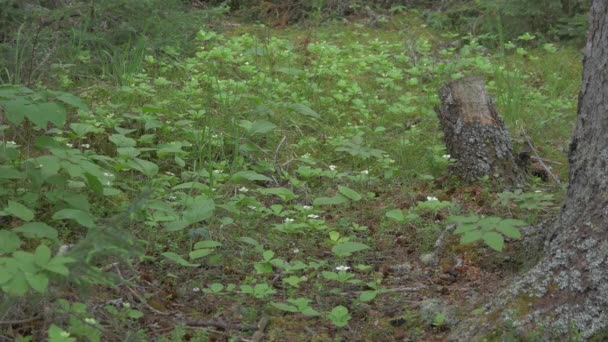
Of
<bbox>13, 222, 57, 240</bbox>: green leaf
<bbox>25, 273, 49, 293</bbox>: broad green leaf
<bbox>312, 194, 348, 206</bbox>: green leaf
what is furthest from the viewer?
<bbox>312, 194, 348, 206</bbox>: green leaf

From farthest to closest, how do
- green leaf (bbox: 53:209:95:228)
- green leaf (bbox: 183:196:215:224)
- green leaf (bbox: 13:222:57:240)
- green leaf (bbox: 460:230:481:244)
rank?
green leaf (bbox: 183:196:215:224) → green leaf (bbox: 53:209:95:228) → green leaf (bbox: 13:222:57:240) → green leaf (bbox: 460:230:481:244)

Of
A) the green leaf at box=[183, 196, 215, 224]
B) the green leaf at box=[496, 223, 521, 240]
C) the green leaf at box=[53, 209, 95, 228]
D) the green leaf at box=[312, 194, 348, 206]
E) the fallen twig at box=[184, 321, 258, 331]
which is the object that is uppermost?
the green leaf at box=[496, 223, 521, 240]

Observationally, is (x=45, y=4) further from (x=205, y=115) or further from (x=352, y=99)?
(x=352, y=99)

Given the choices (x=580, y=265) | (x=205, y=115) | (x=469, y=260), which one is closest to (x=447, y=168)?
(x=469, y=260)

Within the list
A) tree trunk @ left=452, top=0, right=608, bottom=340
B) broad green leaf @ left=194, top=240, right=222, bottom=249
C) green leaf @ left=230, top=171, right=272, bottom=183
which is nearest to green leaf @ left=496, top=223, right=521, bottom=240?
tree trunk @ left=452, top=0, right=608, bottom=340

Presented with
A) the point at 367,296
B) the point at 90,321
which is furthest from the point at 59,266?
the point at 367,296

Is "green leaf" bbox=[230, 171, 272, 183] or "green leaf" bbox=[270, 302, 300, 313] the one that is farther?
"green leaf" bbox=[230, 171, 272, 183]

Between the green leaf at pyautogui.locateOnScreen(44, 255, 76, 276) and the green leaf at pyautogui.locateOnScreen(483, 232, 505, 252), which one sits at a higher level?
the green leaf at pyautogui.locateOnScreen(44, 255, 76, 276)

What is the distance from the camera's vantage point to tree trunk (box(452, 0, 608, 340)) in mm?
3006

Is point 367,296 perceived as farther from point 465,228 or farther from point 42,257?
point 42,257

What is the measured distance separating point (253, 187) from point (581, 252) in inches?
88.5

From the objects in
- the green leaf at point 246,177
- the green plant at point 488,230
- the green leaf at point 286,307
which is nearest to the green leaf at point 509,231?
the green plant at point 488,230

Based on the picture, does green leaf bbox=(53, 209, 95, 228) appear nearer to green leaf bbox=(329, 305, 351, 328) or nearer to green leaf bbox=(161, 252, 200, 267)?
green leaf bbox=(161, 252, 200, 267)

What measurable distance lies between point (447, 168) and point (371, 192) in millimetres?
624
